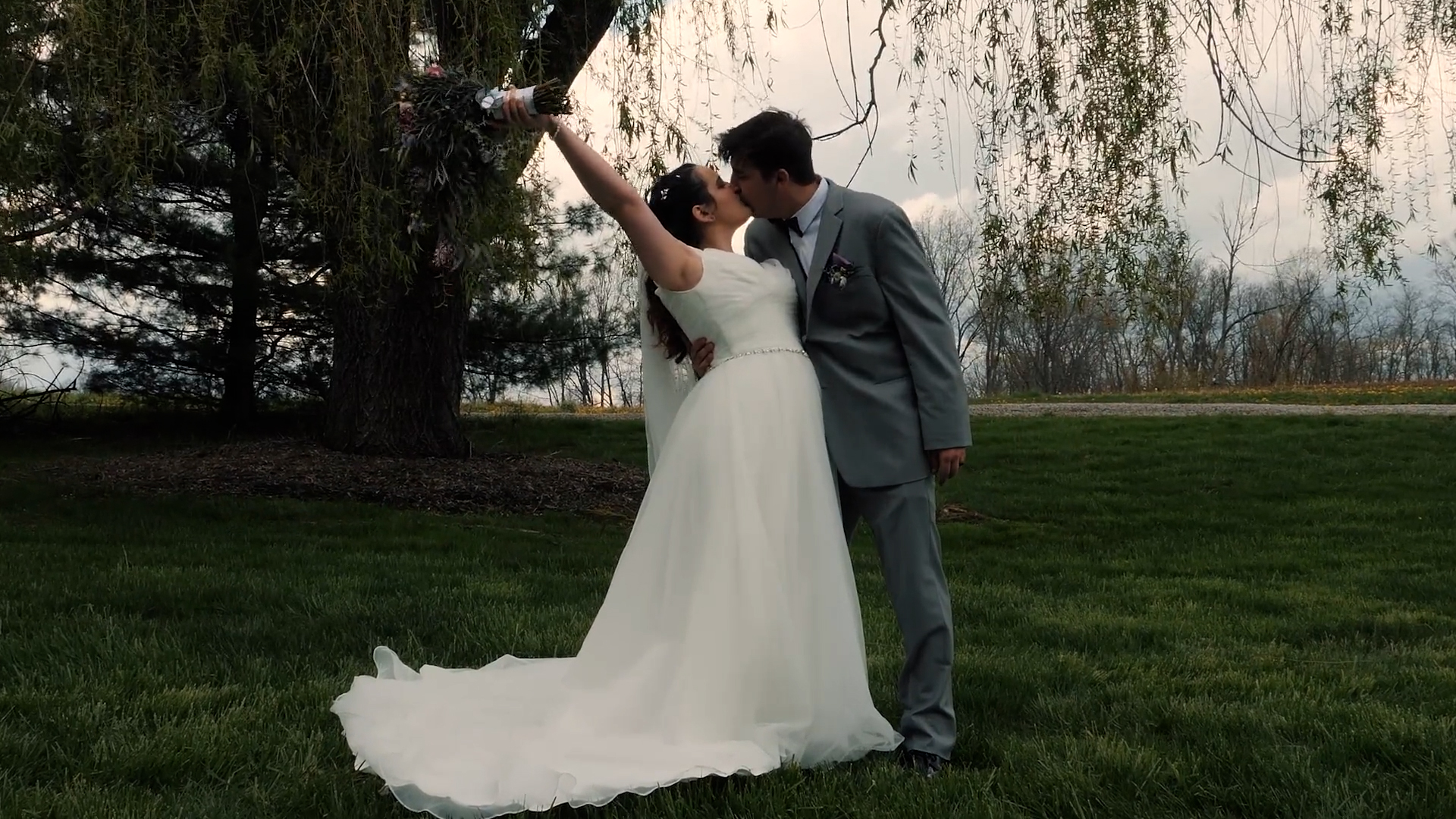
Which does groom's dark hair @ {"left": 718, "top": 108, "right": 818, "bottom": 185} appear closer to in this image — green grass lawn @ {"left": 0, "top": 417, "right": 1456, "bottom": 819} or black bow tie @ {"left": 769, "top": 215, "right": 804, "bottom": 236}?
black bow tie @ {"left": 769, "top": 215, "right": 804, "bottom": 236}

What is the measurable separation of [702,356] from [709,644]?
803 millimetres

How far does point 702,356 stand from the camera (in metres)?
3.03

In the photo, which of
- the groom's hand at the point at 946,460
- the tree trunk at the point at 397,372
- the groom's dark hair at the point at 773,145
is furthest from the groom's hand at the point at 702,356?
the tree trunk at the point at 397,372

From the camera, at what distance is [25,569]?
17.0 feet

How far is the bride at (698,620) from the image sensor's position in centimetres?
254

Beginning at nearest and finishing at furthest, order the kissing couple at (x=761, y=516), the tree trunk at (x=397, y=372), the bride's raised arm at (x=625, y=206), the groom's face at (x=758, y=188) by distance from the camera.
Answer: the bride's raised arm at (x=625, y=206) → the kissing couple at (x=761, y=516) → the groom's face at (x=758, y=188) → the tree trunk at (x=397, y=372)

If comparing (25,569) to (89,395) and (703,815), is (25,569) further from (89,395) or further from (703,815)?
(89,395)

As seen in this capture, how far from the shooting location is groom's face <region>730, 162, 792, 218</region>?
9.56ft

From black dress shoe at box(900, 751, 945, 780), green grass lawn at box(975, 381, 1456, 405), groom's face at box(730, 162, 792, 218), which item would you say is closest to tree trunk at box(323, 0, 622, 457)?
groom's face at box(730, 162, 792, 218)

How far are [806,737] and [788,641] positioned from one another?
237mm

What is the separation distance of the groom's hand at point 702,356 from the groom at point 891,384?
302mm

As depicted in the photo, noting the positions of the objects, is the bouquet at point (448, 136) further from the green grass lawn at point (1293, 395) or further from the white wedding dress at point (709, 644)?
the green grass lawn at point (1293, 395)

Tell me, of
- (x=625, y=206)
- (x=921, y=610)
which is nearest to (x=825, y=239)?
(x=625, y=206)

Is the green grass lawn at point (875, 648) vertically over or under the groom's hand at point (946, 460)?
under
